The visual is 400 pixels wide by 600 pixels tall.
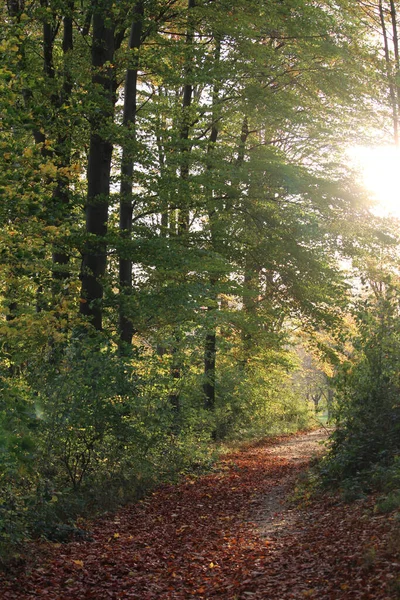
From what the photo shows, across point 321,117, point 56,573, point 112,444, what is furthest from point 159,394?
point 321,117

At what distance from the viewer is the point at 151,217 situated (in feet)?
57.8

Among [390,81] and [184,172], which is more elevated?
[390,81]

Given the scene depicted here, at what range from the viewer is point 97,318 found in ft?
45.6

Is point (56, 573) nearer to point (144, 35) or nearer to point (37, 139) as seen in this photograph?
point (37, 139)

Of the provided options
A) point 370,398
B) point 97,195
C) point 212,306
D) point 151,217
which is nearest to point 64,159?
point 97,195

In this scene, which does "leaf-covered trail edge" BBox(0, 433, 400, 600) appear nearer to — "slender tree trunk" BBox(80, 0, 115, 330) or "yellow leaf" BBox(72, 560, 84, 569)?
"yellow leaf" BBox(72, 560, 84, 569)

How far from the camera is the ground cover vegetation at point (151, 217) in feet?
29.9

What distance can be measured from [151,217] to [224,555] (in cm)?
1123

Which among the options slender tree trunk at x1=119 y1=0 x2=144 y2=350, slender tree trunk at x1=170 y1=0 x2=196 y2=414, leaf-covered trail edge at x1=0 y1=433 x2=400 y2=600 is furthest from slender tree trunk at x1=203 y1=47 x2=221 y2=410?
leaf-covered trail edge at x1=0 y1=433 x2=400 y2=600

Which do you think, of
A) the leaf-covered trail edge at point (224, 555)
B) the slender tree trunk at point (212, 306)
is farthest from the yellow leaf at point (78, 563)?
the slender tree trunk at point (212, 306)

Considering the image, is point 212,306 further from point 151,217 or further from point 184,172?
point 184,172

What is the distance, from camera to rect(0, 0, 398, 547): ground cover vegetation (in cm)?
912

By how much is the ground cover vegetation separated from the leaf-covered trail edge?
647 mm

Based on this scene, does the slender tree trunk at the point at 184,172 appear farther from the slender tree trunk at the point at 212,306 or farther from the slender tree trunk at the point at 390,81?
the slender tree trunk at the point at 390,81
